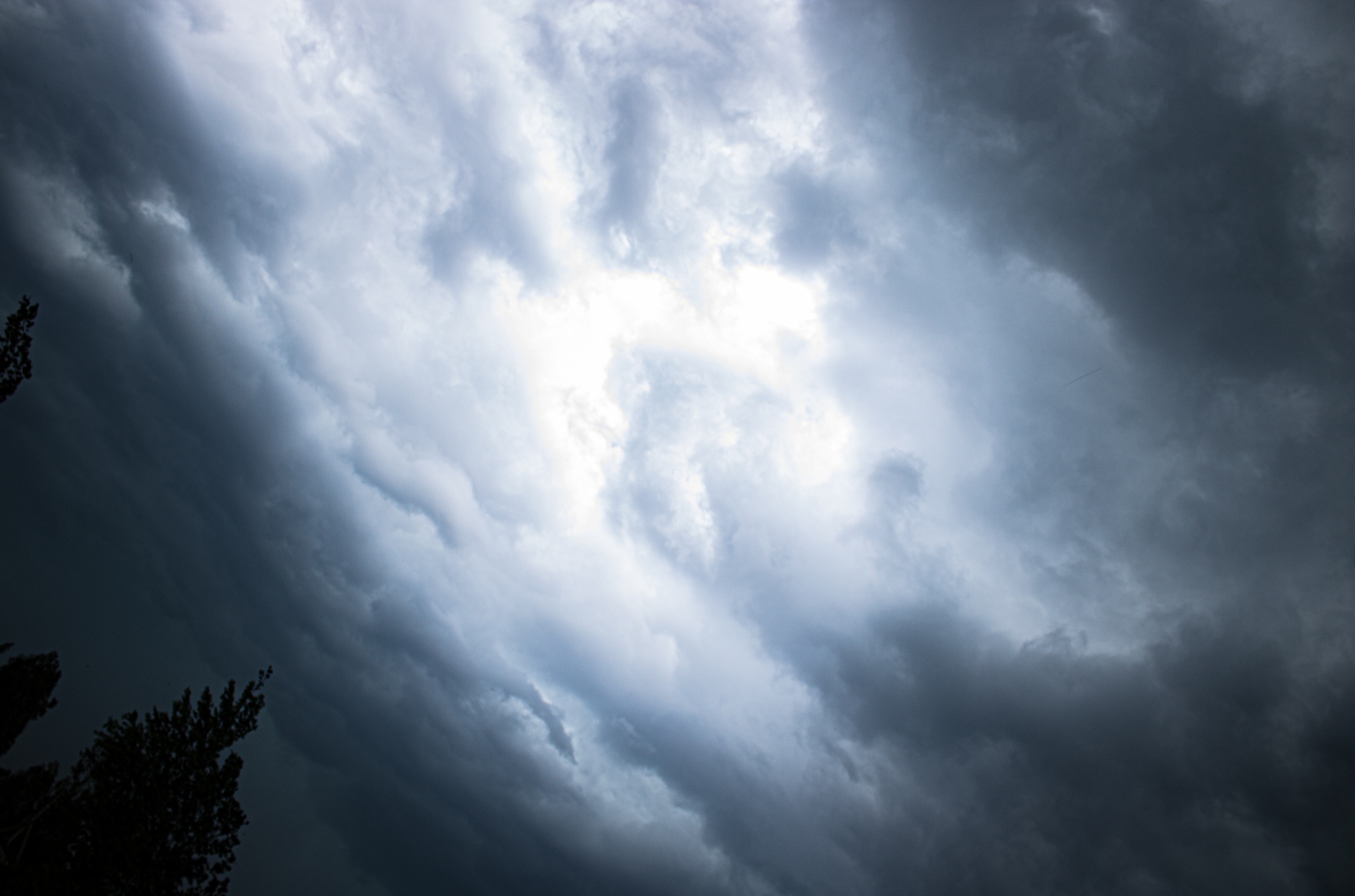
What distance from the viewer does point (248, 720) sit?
27531 mm

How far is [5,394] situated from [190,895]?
969 inches

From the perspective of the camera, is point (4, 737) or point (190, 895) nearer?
point (190, 895)

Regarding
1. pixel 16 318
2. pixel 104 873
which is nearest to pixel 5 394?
pixel 16 318

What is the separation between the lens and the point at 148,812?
24094mm

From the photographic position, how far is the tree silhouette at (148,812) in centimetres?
2198

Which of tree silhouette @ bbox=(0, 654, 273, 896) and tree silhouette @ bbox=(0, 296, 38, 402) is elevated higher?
tree silhouette @ bbox=(0, 296, 38, 402)

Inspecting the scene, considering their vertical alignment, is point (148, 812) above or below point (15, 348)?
below

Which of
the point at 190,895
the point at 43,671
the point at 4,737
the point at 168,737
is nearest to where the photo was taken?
the point at 190,895

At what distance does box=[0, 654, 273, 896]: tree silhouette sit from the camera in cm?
2198

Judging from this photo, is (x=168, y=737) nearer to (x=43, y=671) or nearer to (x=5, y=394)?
(x=5, y=394)

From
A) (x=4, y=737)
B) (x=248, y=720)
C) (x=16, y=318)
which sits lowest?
(x=4, y=737)

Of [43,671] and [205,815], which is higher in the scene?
[205,815]

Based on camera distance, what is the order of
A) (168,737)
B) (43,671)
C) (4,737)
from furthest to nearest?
1. (43,671)
2. (4,737)
3. (168,737)

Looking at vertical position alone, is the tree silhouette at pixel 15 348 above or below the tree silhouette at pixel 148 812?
above
